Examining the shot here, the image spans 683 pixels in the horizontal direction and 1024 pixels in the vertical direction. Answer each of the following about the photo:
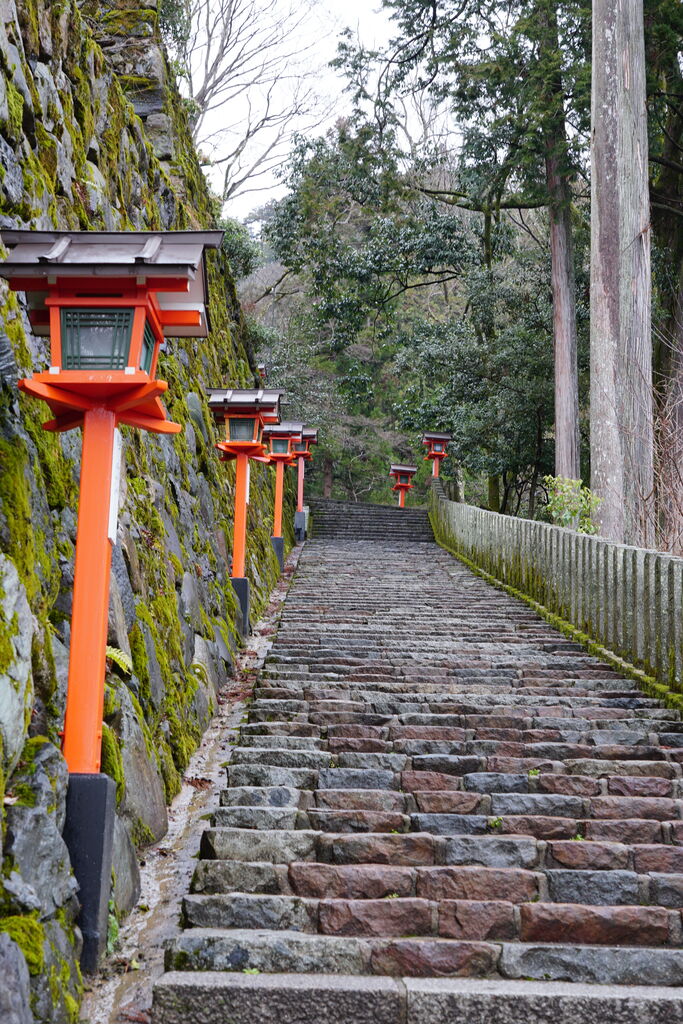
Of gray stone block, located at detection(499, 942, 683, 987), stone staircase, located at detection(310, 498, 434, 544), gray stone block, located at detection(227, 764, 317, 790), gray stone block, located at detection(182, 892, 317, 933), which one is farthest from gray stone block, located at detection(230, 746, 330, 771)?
stone staircase, located at detection(310, 498, 434, 544)

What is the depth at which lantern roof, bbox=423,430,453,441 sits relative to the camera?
74.2ft

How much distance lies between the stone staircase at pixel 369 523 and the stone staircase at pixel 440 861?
14.5 metres

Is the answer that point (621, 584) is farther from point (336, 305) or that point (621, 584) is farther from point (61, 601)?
point (336, 305)

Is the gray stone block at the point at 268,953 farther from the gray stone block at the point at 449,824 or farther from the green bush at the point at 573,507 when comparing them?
the green bush at the point at 573,507

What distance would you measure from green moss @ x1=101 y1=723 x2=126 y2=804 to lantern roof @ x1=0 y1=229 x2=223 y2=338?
205 centimetres

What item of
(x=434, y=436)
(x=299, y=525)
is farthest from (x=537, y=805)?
(x=434, y=436)

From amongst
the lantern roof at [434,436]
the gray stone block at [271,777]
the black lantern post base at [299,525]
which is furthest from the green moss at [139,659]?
the lantern roof at [434,436]

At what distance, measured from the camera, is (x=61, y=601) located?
4.32 metres

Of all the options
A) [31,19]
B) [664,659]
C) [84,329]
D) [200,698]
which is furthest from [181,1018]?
[31,19]

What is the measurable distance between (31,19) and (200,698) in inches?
191

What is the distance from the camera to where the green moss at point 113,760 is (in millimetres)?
4156

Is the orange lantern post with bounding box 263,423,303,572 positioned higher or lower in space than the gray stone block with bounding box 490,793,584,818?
higher

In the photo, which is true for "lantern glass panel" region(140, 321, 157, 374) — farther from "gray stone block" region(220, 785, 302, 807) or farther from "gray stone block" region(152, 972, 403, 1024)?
"gray stone block" region(152, 972, 403, 1024)

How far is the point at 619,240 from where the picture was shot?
12.5 metres
